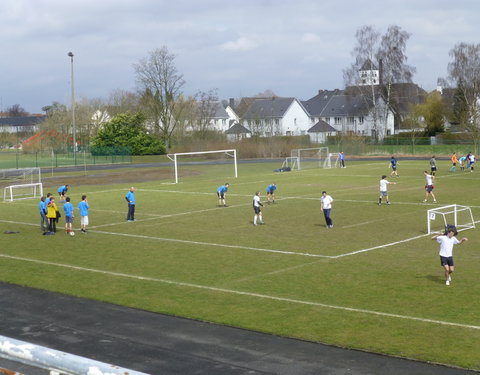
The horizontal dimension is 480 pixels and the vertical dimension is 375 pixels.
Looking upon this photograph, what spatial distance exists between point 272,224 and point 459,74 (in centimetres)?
7314

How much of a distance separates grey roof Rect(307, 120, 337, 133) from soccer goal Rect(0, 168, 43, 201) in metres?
68.9

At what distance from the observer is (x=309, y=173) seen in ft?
201

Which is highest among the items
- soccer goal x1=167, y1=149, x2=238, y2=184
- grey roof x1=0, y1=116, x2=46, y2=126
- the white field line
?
grey roof x1=0, y1=116, x2=46, y2=126

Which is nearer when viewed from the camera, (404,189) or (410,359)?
(410,359)

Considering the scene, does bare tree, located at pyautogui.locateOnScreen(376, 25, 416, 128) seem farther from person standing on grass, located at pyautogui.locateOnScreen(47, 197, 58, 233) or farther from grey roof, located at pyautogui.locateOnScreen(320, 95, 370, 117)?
person standing on grass, located at pyautogui.locateOnScreen(47, 197, 58, 233)

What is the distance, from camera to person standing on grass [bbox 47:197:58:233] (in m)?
28.3

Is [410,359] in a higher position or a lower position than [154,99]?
lower

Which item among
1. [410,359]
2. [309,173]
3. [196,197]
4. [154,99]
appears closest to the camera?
[410,359]

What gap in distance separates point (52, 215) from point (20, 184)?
24497mm

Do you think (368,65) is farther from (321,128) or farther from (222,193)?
(222,193)

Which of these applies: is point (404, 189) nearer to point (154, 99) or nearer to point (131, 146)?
point (131, 146)

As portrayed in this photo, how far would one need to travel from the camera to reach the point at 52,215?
1123 inches

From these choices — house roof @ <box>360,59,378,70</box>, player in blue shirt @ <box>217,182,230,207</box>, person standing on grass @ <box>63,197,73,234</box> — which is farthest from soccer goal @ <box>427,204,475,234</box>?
house roof @ <box>360,59,378,70</box>

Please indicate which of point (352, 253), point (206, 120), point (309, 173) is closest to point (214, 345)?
point (352, 253)
